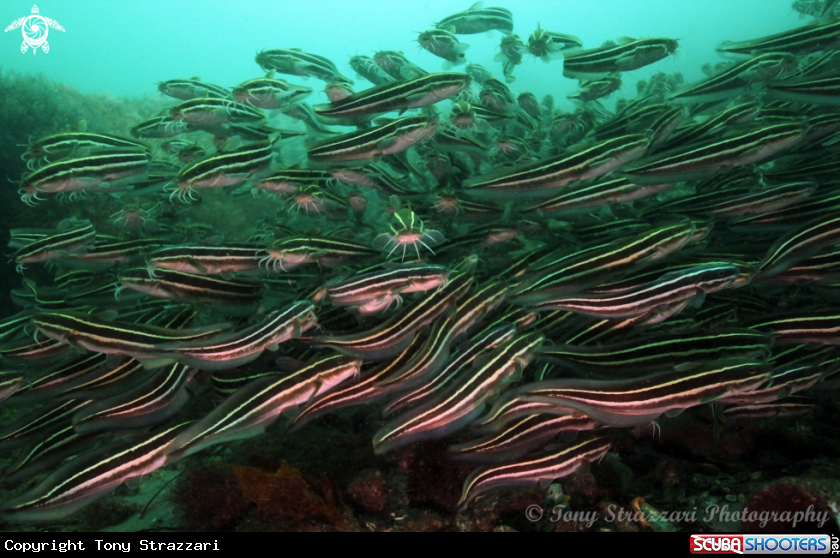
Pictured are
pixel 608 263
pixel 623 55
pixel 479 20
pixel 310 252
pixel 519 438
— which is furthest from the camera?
pixel 479 20

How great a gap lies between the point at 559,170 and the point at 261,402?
4.89 m

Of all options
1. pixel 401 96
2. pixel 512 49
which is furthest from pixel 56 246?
pixel 512 49

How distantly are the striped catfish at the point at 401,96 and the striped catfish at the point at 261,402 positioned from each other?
13.4 feet

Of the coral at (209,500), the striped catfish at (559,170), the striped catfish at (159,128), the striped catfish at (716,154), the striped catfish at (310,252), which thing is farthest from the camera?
the striped catfish at (159,128)

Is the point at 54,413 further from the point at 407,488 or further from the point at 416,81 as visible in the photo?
the point at 416,81

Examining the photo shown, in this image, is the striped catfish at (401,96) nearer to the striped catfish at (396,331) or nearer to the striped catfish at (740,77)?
the striped catfish at (396,331)

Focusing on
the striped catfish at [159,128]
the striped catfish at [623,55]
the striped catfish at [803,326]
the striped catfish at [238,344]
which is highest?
the striped catfish at [623,55]

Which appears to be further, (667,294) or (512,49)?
(512,49)

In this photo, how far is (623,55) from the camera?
7.24 m

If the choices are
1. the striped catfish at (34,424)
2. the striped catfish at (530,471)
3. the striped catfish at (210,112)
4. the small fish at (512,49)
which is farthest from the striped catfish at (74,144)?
the small fish at (512,49)

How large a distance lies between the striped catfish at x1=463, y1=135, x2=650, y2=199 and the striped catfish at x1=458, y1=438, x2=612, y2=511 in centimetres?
355

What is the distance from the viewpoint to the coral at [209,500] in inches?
179

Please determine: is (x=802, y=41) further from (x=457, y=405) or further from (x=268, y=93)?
(x=268, y=93)

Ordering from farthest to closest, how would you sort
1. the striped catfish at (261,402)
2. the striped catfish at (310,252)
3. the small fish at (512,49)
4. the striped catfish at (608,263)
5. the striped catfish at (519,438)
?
the small fish at (512,49) → the striped catfish at (310,252) → the striped catfish at (608,263) → the striped catfish at (519,438) → the striped catfish at (261,402)
